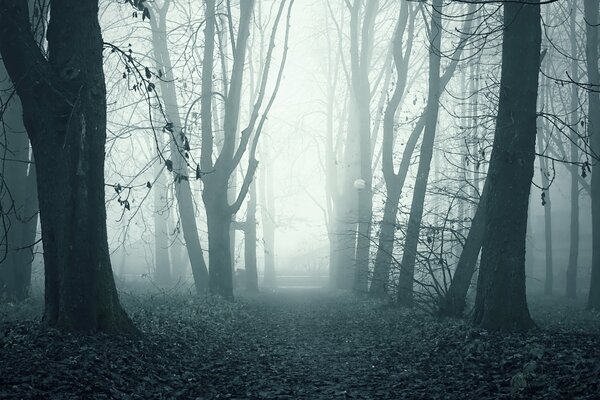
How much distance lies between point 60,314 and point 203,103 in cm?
1041

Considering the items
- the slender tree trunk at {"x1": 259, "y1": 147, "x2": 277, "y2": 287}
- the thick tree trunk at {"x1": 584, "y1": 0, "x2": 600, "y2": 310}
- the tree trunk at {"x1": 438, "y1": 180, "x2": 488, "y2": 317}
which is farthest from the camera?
the slender tree trunk at {"x1": 259, "y1": 147, "x2": 277, "y2": 287}

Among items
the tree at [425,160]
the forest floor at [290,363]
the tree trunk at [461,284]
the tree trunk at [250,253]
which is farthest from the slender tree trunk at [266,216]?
the forest floor at [290,363]

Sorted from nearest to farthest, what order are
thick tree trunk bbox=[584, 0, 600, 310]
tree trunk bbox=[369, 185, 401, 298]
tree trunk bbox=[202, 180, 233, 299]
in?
1. tree trunk bbox=[202, 180, 233, 299]
2. tree trunk bbox=[369, 185, 401, 298]
3. thick tree trunk bbox=[584, 0, 600, 310]

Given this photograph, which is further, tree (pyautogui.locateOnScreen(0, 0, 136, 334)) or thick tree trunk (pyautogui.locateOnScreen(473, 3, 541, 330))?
thick tree trunk (pyautogui.locateOnScreen(473, 3, 541, 330))

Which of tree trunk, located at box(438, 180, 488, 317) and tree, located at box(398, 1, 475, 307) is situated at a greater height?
tree, located at box(398, 1, 475, 307)

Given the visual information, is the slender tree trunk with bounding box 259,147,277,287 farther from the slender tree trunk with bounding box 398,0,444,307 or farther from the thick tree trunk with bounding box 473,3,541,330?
the thick tree trunk with bounding box 473,3,541,330

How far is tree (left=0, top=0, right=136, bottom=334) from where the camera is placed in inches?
271

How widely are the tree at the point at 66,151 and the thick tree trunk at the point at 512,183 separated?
19.0ft

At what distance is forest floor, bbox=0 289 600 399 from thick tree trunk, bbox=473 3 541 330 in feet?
1.80

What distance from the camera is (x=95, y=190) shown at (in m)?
7.14

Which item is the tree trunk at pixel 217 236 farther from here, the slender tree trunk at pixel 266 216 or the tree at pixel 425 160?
the slender tree trunk at pixel 266 216

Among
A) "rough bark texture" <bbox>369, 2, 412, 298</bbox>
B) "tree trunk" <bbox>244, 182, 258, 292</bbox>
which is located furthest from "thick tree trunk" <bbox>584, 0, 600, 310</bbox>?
"tree trunk" <bbox>244, 182, 258, 292</bbox>

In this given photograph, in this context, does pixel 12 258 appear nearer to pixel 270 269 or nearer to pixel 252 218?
pixel 252 218

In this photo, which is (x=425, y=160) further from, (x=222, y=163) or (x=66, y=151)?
(x=66, y=151)
